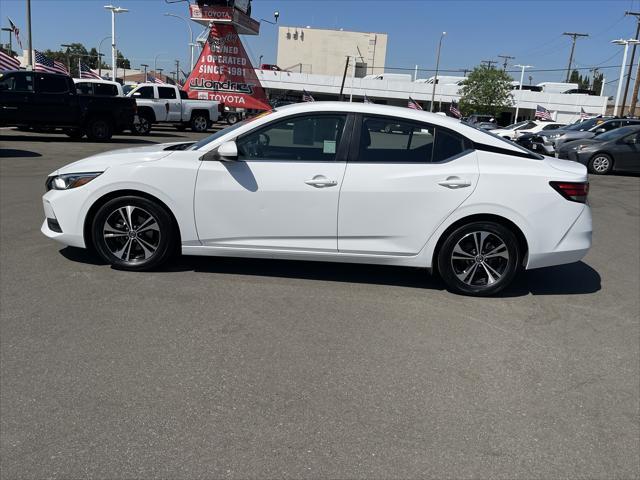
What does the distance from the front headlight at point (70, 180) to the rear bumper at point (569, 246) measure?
13.5ft

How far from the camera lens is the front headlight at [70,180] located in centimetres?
519

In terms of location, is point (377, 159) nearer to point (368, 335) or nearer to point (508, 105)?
point (368, 335)

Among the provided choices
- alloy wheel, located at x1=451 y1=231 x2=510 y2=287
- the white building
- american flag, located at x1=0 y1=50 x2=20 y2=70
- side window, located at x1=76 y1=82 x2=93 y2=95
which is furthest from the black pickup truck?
the white building

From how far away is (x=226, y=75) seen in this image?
34375mm

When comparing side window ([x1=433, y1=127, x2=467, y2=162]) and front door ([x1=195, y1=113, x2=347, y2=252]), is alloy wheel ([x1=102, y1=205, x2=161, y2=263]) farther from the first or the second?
side window ([x1=433, y1=127, x2=467, y2=162])

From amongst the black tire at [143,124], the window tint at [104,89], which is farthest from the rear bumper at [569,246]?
the black tire at [143,124]

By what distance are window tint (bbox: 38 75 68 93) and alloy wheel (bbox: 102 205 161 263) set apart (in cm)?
1496

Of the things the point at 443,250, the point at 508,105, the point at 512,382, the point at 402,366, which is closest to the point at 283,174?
the point at 443,250

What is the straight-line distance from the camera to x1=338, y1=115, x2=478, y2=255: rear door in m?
4.96

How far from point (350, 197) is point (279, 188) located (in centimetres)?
64

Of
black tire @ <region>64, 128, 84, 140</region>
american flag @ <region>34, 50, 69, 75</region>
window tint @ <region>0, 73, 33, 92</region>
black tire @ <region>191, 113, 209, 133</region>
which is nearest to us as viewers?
window tint @ <region>0, 73, 33, 92</region>

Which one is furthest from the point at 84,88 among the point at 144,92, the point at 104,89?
the point at 144,92

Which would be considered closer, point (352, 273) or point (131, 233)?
point (131, 233)

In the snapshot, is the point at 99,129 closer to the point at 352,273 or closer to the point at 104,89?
the point at 104,89
